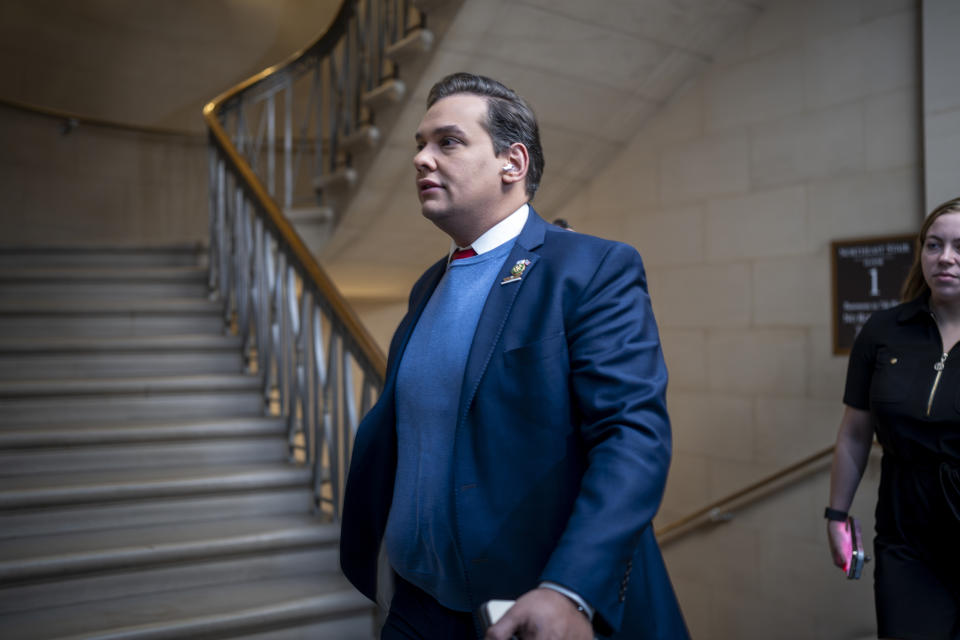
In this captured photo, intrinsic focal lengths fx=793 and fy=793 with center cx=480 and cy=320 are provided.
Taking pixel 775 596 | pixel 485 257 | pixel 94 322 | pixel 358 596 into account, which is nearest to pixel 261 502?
pixel 358 596

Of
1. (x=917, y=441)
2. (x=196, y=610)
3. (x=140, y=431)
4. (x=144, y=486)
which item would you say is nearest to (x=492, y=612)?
(x=917, y=441)

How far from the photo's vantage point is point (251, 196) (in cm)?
361

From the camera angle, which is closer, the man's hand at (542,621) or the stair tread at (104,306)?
the man's hand at (542,621)

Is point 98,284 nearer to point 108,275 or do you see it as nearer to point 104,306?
point 108,275

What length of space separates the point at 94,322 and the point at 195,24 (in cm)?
369

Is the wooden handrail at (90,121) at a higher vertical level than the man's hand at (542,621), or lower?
higher

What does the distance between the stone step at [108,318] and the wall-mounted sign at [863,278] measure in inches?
111

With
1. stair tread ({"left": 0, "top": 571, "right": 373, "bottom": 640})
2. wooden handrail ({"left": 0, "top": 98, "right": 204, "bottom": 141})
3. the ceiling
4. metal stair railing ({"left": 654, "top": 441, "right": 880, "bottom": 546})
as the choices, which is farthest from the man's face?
wooden handrail ({"left": 0, "top": 98, "right": 204, "bottom": 141})

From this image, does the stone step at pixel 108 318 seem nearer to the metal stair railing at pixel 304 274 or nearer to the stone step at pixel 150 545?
the metal stair railing at pixel 304 274

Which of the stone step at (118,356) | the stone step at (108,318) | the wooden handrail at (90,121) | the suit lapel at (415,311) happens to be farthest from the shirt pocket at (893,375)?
the wooden handrail at (90,121)

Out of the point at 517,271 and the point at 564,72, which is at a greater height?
the point at 564,72

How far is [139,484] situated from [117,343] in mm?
922

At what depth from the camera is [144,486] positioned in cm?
274

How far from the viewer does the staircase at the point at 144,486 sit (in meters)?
2.38
